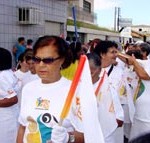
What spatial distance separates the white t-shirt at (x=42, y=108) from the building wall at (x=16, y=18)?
28.6 ft

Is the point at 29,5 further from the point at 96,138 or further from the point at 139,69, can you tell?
the point at 96,138

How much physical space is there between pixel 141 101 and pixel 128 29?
17.1 m

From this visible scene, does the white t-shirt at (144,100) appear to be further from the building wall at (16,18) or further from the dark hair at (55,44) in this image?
the building wall at (16,18)

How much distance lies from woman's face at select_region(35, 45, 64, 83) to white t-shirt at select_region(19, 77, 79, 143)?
0.05 meters

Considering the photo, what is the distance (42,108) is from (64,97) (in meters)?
0.16

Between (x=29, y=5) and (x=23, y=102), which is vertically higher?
(x=29, y=5)

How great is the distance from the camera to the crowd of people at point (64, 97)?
2619mm

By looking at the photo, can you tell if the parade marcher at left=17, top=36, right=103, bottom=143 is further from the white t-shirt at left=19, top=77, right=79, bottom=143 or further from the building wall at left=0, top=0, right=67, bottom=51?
the building wall at left=0, top=0, right=67, bottom=51

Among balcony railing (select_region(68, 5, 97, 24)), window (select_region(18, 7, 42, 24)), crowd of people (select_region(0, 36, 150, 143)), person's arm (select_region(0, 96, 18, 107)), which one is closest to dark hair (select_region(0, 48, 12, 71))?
crowd of people (select_region(0, 36, 150, 143))

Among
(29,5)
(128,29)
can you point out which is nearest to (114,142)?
(29,5)

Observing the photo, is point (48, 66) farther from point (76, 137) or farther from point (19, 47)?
point (19, 47)

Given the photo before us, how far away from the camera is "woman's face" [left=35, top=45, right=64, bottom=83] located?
2699mm

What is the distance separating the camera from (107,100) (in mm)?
3637

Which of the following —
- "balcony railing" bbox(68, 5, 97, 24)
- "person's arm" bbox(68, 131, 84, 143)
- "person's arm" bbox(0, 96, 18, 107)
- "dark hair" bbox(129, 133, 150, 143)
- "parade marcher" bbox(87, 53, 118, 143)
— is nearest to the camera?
"dark hair" bbox(129, 133, 150, 143)
